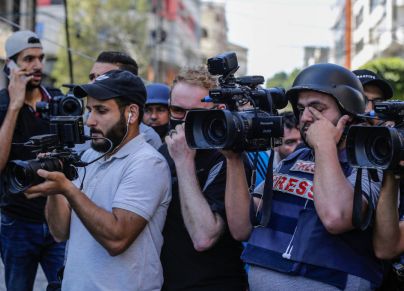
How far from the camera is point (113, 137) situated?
3.43 m

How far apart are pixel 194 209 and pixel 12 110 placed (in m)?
1.99

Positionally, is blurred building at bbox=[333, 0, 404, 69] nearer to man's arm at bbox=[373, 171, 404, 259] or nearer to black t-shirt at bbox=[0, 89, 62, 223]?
black t-shirt at bbox=[0, 89, 62, 223]

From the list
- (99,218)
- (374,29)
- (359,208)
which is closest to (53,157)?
(99,218)

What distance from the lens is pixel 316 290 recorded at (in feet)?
9.59

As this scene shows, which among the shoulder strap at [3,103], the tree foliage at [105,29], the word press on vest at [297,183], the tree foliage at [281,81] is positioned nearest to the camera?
the word press on vest at [297,183]

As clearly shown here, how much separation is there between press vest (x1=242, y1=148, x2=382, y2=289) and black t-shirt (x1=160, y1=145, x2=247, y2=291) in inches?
10.0

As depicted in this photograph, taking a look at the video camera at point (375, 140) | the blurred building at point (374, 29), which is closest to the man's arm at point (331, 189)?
the video camera at point (375, 140)

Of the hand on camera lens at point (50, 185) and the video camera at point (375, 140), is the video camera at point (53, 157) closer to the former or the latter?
the hand on camera lens at point (50, 185)

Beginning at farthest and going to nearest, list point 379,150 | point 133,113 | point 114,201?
point 133,113 → point 114,201 → point 379,150

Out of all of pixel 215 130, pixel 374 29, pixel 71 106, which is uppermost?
pixel 374 29

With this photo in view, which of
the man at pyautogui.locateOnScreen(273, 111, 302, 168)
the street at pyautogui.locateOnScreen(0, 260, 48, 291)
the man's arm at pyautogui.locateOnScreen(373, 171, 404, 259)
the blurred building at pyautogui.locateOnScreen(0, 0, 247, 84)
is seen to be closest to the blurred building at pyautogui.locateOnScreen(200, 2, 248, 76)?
the blurred building at pyautogui.locateOnScreen(0, 0, 247, 84)

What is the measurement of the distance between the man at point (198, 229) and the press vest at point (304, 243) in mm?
243

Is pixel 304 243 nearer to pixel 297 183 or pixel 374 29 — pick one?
pixel 297 183

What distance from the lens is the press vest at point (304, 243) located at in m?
2.92
